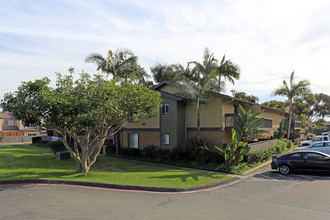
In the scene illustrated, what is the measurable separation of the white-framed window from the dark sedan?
44.6 feet

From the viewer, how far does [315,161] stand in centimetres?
1476

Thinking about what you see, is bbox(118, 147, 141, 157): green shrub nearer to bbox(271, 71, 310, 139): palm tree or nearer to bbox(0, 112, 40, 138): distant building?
bbox(271, 71, 310, 139): palm tree

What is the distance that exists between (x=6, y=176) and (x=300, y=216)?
1430 centimetres

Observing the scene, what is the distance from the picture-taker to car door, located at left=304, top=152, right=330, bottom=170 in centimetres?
1447

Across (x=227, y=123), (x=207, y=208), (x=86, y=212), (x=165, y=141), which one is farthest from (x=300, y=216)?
(x=165, y=141)

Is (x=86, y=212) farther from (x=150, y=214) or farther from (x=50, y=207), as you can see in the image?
(x=150, y=214)

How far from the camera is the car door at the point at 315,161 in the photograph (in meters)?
14.5

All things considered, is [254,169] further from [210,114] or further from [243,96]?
[243,96]

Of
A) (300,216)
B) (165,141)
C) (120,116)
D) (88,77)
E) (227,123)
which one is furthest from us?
(165,141)

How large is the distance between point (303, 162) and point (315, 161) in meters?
0.65

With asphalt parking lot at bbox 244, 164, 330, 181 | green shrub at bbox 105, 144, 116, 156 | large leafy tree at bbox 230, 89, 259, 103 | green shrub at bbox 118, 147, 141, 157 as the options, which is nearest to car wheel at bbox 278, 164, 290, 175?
asphalt parking lot at bbox 244, 164, 330, 181

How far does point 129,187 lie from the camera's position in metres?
11.4

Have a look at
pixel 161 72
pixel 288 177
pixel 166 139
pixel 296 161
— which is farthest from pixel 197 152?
pixel 161 72

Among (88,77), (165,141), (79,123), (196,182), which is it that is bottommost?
(196,182)
